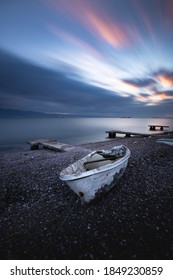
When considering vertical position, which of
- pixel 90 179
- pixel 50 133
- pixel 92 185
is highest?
pixel 50 133

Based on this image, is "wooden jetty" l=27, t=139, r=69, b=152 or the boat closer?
the boat

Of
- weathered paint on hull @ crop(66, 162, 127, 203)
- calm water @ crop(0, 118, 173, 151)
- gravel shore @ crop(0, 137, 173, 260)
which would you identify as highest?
calm water @ crop(0, 118, 173, 151)

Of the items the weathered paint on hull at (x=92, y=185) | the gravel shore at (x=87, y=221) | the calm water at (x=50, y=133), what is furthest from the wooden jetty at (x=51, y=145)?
the weathered paint on hull at (x=92, y=185)

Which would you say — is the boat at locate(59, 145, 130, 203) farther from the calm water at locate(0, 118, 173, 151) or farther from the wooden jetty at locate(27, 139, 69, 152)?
the calm water at locate(0, 118, 173, 151)

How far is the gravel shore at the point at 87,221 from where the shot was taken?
376 cm

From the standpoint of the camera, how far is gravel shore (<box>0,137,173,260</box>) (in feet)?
12.3

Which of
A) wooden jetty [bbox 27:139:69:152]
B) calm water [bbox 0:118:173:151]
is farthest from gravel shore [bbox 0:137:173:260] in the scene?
calm water [bbox 0:118:173:151]

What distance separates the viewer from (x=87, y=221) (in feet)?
15.1

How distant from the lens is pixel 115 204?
17.3 ft

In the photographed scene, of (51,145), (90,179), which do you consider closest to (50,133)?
(51,145)

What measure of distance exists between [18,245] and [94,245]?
206 cm

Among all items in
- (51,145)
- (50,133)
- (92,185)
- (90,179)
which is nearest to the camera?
(90,179)

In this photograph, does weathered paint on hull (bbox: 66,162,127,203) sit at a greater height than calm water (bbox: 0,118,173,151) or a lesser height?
lesser

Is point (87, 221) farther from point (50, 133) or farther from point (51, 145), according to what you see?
point (50, 133)
